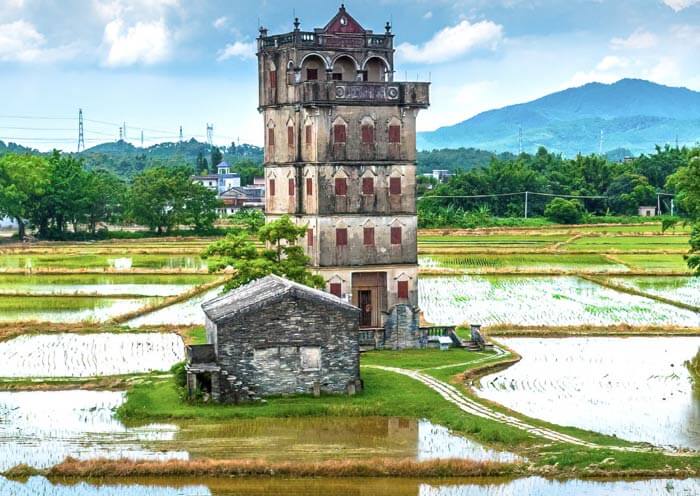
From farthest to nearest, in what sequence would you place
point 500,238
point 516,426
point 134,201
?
point 134,201 → point 500,238 → point 516,426

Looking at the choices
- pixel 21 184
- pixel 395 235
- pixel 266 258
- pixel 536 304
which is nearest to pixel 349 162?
pixel 395 235

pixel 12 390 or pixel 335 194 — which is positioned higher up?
pixel 335 194

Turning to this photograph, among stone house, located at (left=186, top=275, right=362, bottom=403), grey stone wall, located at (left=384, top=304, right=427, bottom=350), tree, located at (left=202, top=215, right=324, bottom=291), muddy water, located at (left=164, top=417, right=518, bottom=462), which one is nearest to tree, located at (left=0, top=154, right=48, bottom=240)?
tree, located at (left=202, top=215, right=324, bottom=291)

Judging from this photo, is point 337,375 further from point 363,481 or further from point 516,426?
point 363,481

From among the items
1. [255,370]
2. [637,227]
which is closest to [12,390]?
[255,370]

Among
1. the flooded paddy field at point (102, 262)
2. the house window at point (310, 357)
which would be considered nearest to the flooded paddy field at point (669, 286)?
the flooded paddy field at point (102, 262)

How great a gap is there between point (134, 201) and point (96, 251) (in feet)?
51.6

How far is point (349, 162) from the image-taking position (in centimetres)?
4372

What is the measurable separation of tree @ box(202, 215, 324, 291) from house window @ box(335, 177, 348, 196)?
2472 millimetres

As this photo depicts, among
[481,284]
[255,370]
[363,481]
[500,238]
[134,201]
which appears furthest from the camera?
[134,201]

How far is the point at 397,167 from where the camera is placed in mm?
44312

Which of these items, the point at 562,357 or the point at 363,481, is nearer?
the point at 363,481

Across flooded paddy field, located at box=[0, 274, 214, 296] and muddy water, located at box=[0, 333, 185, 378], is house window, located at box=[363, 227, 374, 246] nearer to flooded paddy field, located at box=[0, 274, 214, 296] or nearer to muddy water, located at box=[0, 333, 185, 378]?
muddy water, located at box=[0, 333, 185, 378]

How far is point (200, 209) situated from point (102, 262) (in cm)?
2411
